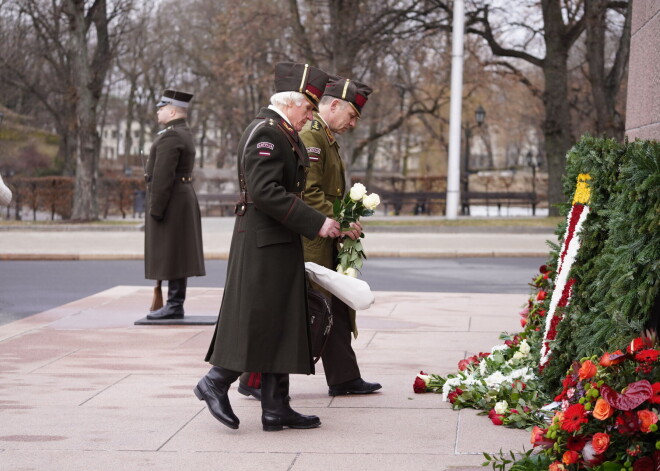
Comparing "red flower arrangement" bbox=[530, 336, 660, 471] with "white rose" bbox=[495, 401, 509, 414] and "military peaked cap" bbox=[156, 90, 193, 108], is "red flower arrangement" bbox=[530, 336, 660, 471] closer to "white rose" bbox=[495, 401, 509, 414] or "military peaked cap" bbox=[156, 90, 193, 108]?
"white rose" bbox=[495, 401, 509, 414]

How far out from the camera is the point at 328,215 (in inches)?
260

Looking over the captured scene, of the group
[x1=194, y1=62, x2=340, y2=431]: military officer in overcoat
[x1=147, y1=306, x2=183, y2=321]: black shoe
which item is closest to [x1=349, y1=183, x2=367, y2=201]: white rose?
[x1=194, y1=62, x2=340, y2=431]: military officer in overcoat

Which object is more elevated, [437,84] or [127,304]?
[437,84]

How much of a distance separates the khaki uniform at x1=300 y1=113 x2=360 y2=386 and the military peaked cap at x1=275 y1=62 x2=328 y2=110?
834 millimetres

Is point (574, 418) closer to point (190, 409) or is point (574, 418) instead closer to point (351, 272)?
point (351, 272)

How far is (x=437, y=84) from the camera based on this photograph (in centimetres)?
4359

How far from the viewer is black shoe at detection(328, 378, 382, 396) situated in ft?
22.3

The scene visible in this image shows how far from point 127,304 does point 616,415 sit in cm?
805

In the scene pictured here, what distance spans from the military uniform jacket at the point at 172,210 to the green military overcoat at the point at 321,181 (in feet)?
10.2

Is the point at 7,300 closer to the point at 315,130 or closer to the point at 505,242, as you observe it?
the point at 315,130

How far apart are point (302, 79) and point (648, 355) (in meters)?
2.43

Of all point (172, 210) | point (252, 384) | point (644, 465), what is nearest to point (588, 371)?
point (644, 465)

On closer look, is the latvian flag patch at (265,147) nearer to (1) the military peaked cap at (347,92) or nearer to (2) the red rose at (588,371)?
(1) the military peaked cap at (347,92)

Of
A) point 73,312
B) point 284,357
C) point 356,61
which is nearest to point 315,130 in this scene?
point 284,357
